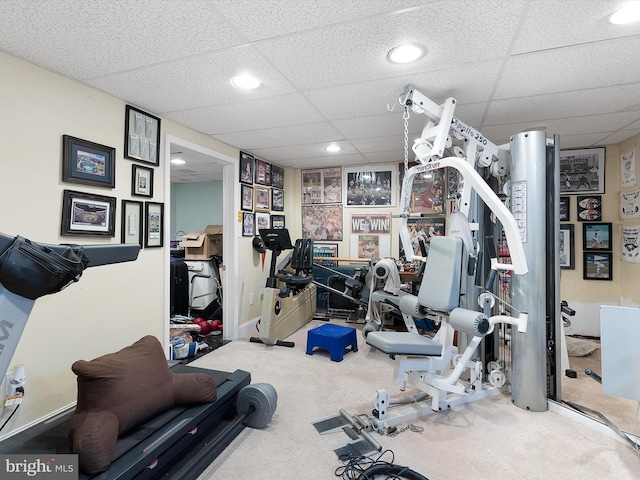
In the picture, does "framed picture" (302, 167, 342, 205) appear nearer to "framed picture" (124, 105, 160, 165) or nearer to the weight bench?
"framed picture" (124, 105, 160, 165)

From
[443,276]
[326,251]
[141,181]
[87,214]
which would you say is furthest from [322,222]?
[87,214]

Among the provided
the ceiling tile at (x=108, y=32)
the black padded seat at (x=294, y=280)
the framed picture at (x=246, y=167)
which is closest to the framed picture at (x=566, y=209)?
the black padded seat at (x=294, y=280)

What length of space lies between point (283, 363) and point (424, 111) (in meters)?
2.50

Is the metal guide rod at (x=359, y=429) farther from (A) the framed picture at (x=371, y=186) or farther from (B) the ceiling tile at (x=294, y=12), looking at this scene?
(A) the framed picture at (x=371, y=186)

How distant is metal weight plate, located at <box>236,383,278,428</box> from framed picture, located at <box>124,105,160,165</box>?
6.50ft

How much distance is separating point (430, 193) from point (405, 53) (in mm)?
2972

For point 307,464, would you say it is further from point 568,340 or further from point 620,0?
point 568,340

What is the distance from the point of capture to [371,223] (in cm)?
486

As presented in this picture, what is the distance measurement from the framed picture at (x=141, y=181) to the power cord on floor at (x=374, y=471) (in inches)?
95.0

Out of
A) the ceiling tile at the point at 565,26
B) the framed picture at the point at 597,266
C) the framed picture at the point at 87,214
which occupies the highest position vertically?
the ceiling tile at the point at 565,26

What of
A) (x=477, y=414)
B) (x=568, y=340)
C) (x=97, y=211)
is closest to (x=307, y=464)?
(x=477, y=414)

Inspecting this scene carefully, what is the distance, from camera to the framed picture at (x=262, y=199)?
169 inches

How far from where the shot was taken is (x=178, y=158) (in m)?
4.25

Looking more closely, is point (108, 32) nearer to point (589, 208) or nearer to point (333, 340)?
point (333, 340)
